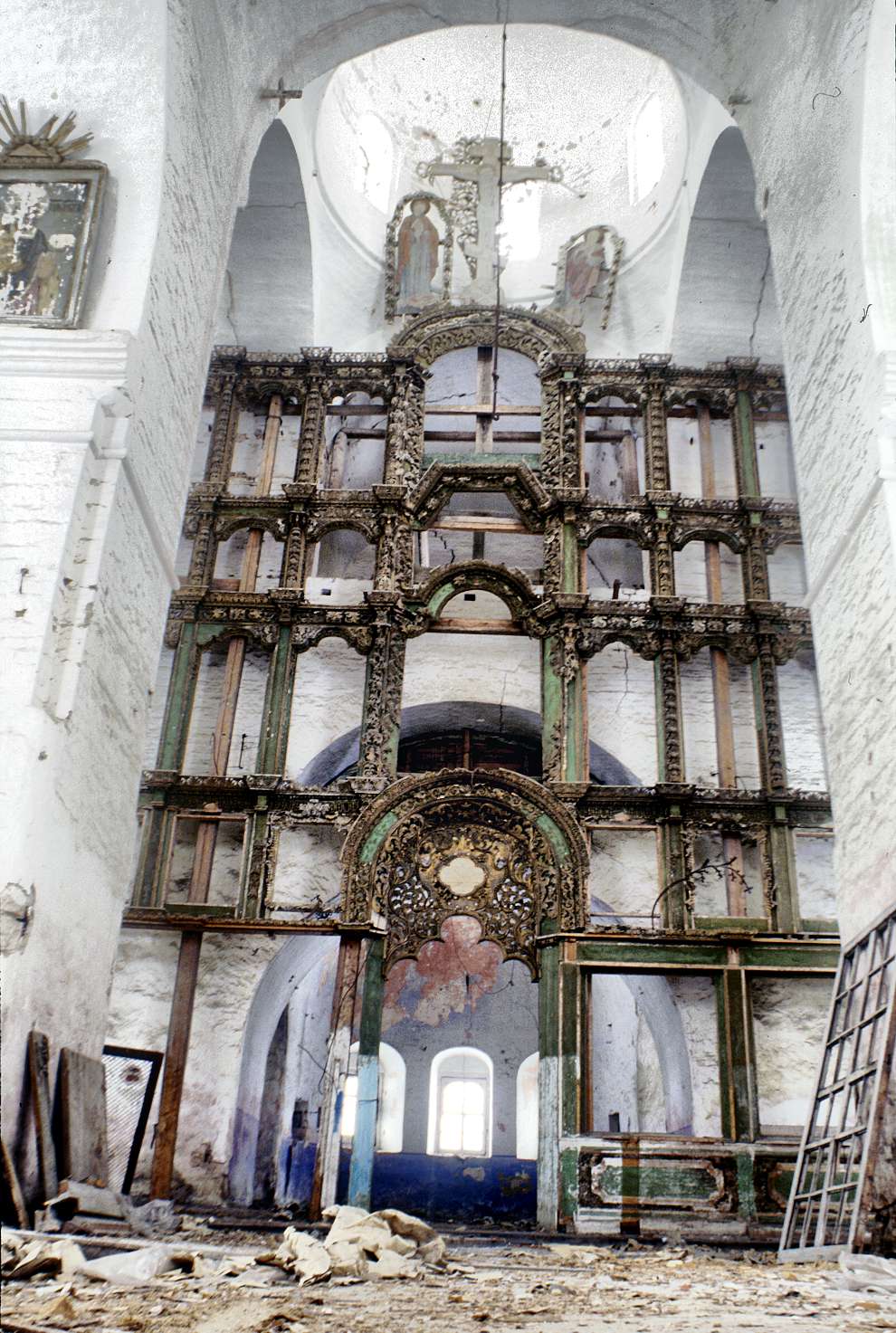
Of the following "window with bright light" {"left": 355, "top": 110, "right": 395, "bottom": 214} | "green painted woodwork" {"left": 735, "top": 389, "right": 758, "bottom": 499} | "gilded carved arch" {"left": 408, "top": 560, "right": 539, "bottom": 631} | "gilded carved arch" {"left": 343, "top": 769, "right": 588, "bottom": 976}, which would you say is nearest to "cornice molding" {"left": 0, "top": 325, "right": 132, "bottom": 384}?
"gilded carved arch" {"left": 343, "top": 769, "right": 588, "bottom": 976}

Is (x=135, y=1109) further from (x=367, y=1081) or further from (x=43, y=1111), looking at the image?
(x=43, y=1111)

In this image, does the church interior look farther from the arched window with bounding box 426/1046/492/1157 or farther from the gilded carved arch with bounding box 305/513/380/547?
the arched window with bounding box 426/1046/492/1157

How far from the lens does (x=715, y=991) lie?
30.3 ft

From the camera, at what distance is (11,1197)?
4316 mm

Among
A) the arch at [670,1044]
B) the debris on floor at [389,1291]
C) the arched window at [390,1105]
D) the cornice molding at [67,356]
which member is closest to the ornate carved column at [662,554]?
the arch at [670,1044]

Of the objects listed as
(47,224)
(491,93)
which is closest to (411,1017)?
(491,93)

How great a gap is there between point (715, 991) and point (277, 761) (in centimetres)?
435

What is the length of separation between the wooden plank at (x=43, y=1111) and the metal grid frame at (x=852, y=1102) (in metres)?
3.38

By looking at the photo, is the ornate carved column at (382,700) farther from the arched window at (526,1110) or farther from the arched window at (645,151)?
the arched window at (526,1110)

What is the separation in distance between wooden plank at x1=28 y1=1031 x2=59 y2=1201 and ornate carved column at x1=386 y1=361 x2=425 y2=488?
25.1 feet

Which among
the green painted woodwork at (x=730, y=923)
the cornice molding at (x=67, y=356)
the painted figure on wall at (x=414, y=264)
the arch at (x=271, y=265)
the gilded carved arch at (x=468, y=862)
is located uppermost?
the painted figure on wall at (x=414, y=264)

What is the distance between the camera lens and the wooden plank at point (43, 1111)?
15.3ft

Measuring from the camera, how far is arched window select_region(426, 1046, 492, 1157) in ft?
60.3

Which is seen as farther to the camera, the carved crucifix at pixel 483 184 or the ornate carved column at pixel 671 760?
the carved crucifix at pixel 483 184
